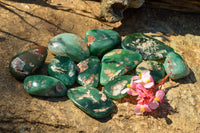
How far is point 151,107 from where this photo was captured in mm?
1837

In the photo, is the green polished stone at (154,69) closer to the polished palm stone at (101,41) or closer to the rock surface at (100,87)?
the rock surface at (100,87)

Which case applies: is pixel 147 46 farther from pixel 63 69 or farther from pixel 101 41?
pixel 63 69

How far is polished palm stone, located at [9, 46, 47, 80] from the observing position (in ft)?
6.16

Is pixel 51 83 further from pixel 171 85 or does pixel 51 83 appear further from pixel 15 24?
pixel 171 85

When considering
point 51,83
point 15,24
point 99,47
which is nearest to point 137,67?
point 99,47

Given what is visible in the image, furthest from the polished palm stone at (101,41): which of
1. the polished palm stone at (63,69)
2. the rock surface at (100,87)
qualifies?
the polished palm stone at (63,69)

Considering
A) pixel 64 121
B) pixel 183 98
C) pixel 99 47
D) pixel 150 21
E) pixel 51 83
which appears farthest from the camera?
pixel 150 21

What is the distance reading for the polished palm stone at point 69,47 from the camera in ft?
6.97

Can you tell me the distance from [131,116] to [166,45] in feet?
2.87

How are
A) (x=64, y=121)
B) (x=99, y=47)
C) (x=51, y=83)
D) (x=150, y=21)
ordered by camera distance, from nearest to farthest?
(x=64, y=121), (x=51, y=83), (x=99, y=47), (x=150, y=21)

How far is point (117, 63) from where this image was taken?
6.98 ft

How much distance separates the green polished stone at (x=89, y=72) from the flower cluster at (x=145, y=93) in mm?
295

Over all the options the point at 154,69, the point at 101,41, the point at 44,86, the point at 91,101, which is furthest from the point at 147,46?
the point at 44,86

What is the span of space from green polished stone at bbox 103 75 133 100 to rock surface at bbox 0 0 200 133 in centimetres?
8
